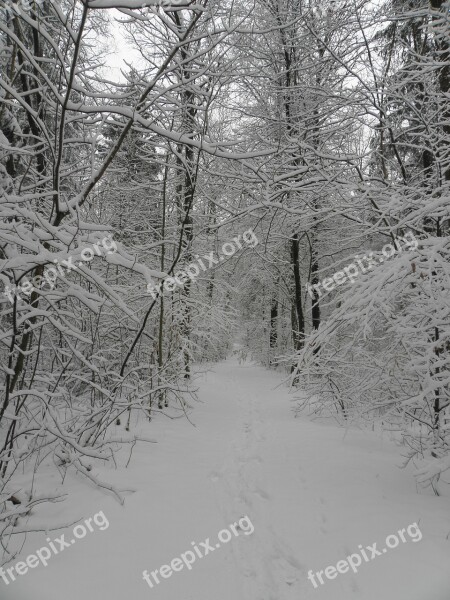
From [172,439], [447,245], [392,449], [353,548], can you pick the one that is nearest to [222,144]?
[447,245]

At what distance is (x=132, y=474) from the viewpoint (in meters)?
3.73

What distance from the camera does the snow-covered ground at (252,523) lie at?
2.34 metres

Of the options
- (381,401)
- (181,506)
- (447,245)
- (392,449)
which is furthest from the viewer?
(392,449)

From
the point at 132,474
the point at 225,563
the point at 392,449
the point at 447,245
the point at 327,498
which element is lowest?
the point at 392,449

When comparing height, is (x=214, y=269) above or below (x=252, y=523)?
above

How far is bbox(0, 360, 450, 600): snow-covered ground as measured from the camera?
7.68 ft

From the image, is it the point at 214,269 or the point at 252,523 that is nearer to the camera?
the point at 252,523

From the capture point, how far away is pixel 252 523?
10.4 ft

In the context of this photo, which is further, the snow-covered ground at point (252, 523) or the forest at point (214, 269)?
the snow-covered ground at point (252, 523)

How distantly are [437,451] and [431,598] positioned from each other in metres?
1.28

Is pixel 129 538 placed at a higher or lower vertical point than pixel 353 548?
higher

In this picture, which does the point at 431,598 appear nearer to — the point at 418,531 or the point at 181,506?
the point at 418,531

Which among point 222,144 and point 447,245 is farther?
point 447,245

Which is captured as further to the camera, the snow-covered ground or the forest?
the snow-covered ground
